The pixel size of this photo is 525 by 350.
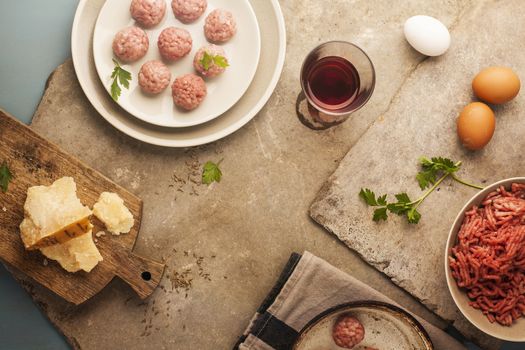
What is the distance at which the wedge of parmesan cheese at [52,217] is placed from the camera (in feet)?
5.05

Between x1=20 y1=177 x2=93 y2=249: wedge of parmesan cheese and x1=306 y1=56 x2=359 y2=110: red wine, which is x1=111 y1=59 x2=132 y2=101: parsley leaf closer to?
x1=20 y1=177 x2=93 y2=249: wedge of parmesan cheese

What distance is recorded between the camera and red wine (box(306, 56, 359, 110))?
5.43ft

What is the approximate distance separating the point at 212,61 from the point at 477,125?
86 cm

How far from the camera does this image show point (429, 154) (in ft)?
5.80

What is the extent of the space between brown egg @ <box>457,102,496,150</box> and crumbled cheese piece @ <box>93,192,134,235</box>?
3.63ft

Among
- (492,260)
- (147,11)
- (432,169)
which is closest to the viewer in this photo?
(492,260)

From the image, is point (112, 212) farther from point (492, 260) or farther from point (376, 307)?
point (492, 260)

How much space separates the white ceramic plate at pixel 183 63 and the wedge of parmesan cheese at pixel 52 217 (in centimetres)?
34

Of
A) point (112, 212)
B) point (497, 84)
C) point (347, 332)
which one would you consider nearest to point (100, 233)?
point (112, 212)

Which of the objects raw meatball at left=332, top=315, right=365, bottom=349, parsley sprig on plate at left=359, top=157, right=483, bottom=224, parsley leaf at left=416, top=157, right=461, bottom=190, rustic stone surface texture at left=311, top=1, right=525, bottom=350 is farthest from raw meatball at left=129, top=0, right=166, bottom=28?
raw meatball at left=332, top=315, right=365, bottom=349

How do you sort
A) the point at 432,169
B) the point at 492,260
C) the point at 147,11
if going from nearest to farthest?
the point at 492,260 < the point at 147,11 < the point at 432,169

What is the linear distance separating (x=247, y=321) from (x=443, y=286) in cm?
67

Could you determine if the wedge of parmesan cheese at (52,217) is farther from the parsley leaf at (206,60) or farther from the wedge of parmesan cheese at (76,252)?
the parsley leaf at (206,60)

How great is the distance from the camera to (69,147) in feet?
5.74
